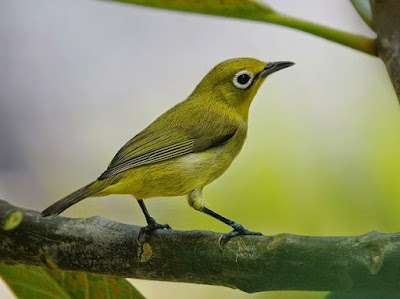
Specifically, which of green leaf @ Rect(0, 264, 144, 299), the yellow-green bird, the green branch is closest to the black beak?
the yellow-green bird

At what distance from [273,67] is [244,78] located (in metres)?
0.04

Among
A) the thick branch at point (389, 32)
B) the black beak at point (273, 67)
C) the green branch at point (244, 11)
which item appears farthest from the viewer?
the black beak at point (273, 67)

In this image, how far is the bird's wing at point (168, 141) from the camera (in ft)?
2.19

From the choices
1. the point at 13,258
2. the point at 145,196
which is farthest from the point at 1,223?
the point at 145,196

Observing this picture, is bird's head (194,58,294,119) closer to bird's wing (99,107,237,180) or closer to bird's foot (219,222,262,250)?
bird's wing (99,107,237,180)

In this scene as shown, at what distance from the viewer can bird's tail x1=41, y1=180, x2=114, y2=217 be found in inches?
20.3

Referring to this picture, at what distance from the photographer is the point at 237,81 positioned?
0.67 m

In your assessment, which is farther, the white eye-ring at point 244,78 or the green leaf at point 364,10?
the white eye-ring at point 244,78

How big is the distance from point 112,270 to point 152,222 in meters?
0.10

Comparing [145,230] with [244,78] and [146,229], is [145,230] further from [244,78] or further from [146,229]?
[244,78]

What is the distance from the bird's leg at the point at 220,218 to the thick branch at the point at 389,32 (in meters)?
0.18

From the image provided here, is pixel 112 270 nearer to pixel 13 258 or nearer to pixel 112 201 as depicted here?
pixel 13 258

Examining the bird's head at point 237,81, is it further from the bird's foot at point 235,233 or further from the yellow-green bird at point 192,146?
the bird's foot at point 235,233

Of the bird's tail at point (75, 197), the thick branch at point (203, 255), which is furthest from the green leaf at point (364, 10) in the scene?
the bird's tail at point (75, 197)
